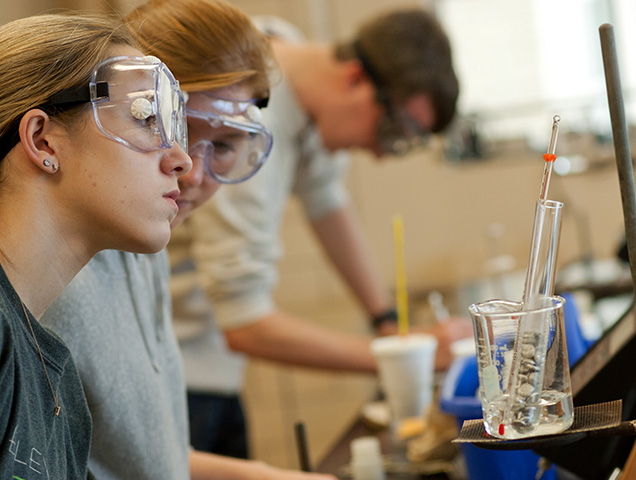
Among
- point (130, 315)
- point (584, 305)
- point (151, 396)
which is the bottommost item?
point (584, 305)

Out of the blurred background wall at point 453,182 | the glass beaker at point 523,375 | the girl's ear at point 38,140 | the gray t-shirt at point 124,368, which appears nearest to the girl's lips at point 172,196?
the girl's ear at point 38,140

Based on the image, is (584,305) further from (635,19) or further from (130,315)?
(635,19)

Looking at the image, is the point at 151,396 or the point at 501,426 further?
the point at 151,396

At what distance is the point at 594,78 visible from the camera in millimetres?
3936

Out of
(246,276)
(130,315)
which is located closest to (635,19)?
(246,276)

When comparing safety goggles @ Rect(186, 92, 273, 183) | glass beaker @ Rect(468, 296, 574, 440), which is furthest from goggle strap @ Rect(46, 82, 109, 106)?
glass beaker @ Rect(468, 296, 574, 440)

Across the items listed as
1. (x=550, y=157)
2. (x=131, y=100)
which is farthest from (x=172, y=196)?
(x=550, y=157)

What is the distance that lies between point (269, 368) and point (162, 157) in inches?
123

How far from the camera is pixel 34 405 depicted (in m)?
0.74

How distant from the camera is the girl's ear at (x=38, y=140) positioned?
757 millimetres

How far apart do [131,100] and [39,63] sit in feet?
0.31

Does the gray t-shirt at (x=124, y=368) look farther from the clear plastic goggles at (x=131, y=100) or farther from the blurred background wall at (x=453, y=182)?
the blurred background wall at (x=453, y=182)

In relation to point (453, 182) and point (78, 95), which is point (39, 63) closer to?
point (78, 95)

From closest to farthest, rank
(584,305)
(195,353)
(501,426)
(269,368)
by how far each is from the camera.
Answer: (501,426) → (195,353) → (584,305) → (269,368)
